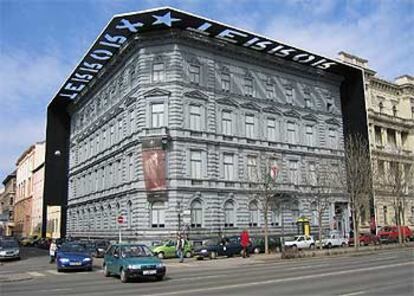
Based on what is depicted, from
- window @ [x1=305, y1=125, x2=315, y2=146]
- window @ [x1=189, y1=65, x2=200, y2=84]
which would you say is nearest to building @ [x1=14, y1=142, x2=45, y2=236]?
window @ [x1=189, y1=65, x2=200, y2=84]

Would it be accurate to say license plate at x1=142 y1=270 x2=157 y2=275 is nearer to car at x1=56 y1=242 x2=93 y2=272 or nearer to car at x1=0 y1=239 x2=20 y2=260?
car at x1=56 y1=242 x2=93 y2=272

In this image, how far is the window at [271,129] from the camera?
5156 centimetres

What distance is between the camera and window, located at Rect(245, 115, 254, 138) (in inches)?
1960

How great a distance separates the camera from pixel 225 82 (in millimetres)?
48750

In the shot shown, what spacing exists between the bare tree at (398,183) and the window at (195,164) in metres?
19.3

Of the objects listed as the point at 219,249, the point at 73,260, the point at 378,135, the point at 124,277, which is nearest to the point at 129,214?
the point at 219,249

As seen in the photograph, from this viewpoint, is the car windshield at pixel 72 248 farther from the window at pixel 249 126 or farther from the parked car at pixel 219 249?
the window at pixel 249 126

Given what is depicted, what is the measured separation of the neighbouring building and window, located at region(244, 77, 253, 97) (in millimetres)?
18964

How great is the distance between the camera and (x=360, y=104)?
59.9m

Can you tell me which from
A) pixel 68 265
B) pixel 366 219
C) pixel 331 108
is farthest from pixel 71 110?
pixel 68 265

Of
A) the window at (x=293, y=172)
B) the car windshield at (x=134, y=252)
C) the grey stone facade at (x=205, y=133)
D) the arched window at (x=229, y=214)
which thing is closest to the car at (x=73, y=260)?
the car windshield at (x=134, y=252)

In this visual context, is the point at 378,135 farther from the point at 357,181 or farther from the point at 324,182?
the point at 357,181

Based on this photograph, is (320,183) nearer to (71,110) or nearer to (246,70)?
(246,70)

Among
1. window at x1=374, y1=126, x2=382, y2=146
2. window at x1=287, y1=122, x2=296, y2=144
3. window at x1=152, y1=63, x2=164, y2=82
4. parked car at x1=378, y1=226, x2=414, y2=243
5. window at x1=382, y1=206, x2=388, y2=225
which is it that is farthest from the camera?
window at x1=374, y1=126, x2=382, y2=146
